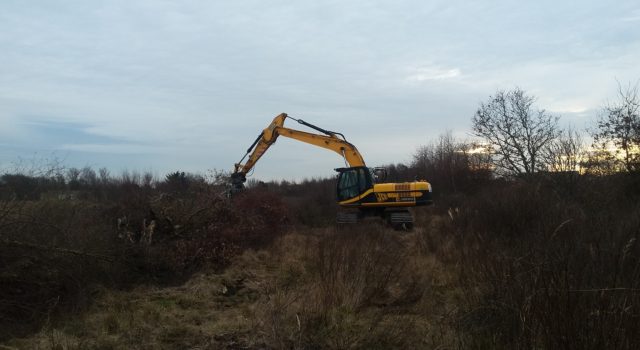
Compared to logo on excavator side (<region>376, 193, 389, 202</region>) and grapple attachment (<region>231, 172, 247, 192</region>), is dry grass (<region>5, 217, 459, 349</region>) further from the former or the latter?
logo on excavator side (<region>376, 193, 389, 202</region>)

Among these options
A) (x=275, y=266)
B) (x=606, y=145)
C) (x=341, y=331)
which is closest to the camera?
(x=341, y=331)

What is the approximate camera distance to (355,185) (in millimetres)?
19656

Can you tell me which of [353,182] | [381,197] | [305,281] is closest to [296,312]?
[305,281]

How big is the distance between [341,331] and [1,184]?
17.4 ft

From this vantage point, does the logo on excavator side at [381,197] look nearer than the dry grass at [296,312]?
No

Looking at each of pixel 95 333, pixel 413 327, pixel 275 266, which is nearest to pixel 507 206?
pixel 275 266

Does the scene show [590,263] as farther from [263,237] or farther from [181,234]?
[263,237]

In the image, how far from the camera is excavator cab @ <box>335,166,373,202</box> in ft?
63.7

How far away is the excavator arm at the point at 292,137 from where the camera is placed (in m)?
19.9

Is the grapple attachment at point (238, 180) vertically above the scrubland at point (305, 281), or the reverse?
the grapple attachment at point (238, 180)

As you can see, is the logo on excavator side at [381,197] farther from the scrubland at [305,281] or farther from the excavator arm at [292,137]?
the scrubland at [305,281]

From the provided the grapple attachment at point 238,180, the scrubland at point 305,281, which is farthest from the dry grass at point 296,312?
the grapple attachment at point 238,180

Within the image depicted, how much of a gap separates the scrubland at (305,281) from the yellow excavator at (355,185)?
672cm

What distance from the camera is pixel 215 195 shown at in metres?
12.4
